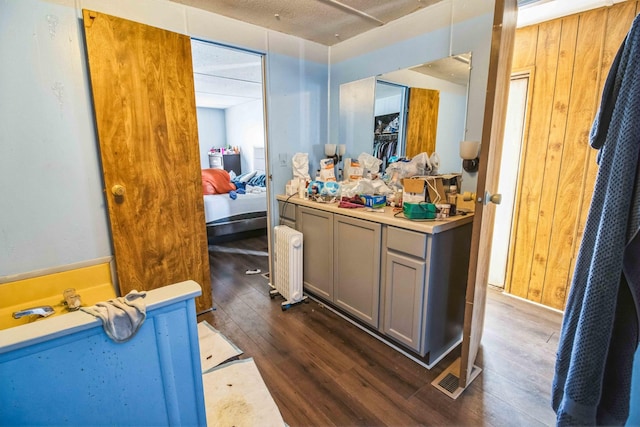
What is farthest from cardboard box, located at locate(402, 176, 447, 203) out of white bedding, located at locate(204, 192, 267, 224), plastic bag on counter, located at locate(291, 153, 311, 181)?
white bedding, located at locate(204, 192, 267, 224)

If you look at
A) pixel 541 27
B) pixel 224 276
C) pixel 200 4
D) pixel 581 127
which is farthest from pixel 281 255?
pixel 541 27

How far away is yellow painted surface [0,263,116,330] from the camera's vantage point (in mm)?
1684

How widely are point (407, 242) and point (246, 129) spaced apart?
600cm

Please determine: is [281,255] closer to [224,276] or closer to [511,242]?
[224,276]

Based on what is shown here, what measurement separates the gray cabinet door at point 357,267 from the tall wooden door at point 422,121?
34.0 inches

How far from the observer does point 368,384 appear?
66.2 inches

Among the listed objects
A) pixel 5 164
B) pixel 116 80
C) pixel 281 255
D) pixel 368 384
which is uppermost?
pixel 116 80

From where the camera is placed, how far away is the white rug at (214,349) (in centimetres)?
187

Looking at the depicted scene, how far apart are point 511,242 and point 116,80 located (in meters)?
3.38

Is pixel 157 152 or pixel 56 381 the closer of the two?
pixel 56 381

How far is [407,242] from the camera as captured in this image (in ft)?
5.71

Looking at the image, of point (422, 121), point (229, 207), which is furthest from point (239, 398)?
point (229, 207)

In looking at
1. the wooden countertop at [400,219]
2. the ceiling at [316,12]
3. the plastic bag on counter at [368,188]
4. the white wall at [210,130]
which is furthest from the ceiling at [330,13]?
the white wall at [210,130]

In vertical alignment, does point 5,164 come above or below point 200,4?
below
